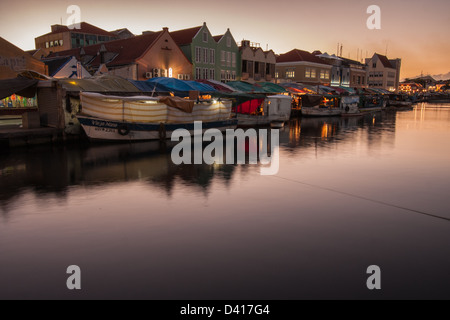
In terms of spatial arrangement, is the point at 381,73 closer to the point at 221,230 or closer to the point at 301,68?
the point at 301,68

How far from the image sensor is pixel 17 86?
20.5 meters

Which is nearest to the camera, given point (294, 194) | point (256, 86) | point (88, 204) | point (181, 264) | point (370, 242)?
point (181, 264)

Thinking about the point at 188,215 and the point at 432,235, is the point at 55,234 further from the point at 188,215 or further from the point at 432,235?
the point at 432,235

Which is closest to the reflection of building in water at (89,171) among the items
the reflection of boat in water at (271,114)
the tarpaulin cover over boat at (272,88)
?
the reflection of boat in water at (271,114)

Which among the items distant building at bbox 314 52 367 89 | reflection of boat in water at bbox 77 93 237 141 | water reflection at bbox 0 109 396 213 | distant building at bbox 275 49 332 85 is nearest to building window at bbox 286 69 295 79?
distant building at bbox 275 49 332 85

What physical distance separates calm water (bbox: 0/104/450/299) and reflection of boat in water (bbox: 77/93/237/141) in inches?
213

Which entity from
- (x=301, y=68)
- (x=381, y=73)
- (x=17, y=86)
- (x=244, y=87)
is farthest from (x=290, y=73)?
(x=381, y=73)

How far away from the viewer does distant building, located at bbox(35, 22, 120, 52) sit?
8019cm

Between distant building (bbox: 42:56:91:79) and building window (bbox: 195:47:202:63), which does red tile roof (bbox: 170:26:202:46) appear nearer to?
building window (bbox: 195:47:202:63)

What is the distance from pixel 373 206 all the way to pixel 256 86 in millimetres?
33222

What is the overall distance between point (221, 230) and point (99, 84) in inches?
770
